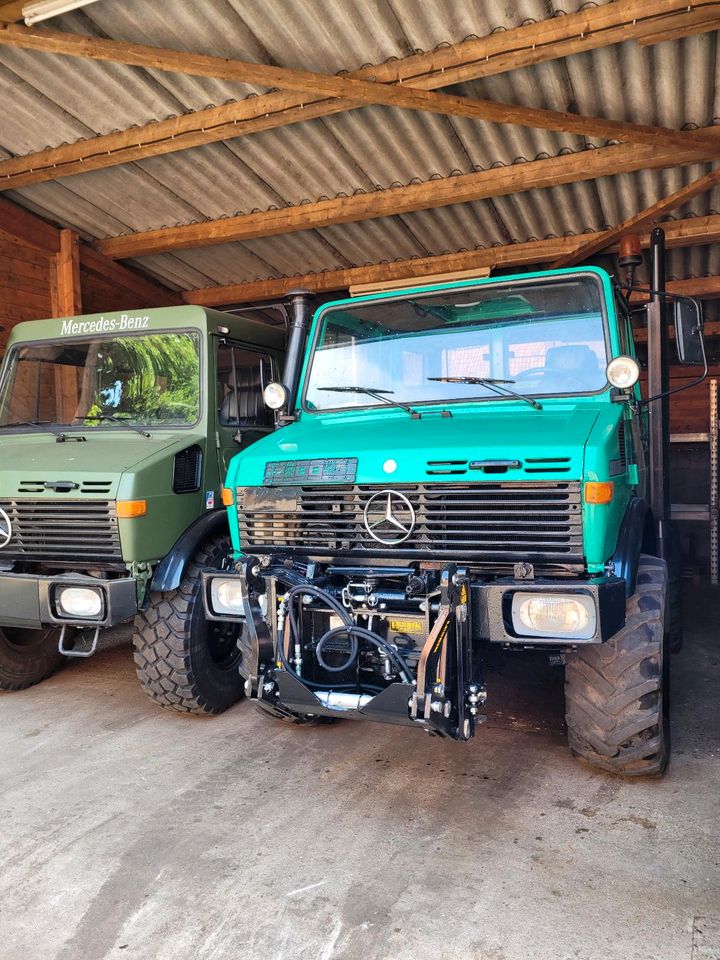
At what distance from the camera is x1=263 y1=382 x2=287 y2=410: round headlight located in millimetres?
3955

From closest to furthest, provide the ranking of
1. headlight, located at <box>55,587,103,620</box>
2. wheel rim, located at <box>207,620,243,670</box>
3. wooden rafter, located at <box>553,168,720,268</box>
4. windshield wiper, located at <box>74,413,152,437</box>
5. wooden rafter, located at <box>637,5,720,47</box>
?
headlight, located at <box>55,587,103,620</box>
wooden rafter, located at <box>637,5,720,47</box>
wheel rim, located at <box>207,620,243,670</box>
windshield wiper, located at <box>74,413,152,437</box>
wooden rafter, located at <box>553,168,720,268</box>

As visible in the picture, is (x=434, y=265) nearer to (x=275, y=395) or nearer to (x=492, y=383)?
(x=275, y=395)

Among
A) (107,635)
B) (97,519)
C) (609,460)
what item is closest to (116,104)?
(97,519)

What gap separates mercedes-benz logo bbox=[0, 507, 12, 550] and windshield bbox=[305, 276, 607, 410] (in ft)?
5.83

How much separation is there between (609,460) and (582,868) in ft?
5.13

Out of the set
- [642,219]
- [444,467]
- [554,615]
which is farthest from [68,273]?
[554,615]

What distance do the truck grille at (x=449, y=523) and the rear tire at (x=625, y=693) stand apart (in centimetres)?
54

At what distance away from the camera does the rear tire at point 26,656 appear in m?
4.69

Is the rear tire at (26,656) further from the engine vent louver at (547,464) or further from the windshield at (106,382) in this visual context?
the engine vent louver at (547,464)

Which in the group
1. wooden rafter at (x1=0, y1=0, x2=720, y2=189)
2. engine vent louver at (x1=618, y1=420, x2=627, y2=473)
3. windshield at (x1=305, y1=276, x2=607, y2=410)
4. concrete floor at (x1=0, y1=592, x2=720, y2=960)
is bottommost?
concrete floor at (x1=0, y1=592, x2=720, y2=960)

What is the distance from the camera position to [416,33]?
480cm

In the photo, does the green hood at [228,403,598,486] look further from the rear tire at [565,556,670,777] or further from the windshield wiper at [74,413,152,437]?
the windshield wiper at [74,413,152,437]

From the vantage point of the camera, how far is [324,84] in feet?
16.3

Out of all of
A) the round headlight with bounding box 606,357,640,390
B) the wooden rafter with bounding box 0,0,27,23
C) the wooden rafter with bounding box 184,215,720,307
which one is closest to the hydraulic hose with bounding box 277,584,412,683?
the round headlight with bounding box 606,357,640,390
